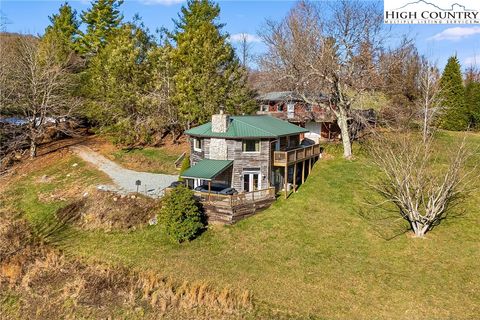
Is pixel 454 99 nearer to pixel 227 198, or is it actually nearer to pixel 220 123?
pixel 220 123

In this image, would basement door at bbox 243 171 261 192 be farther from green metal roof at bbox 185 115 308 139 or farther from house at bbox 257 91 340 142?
house at bbox 257 91 340 142

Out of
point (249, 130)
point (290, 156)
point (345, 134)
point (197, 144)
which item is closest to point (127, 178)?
point (197, 144)

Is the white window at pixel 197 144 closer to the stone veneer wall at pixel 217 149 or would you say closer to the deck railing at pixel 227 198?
the stone veneer wall at pixel 217 149

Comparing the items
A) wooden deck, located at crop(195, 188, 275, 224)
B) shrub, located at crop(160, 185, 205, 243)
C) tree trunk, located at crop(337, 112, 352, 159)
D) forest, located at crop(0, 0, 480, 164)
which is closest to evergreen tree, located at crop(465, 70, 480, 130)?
forest, located at crop(0, 0, 480, 164)

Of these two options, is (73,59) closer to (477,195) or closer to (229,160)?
(229,160)

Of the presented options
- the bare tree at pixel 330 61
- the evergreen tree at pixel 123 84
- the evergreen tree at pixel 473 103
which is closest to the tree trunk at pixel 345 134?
the bare tree at pixel 330 61

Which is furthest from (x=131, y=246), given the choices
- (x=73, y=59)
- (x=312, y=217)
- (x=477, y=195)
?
(x=73, y=59)
